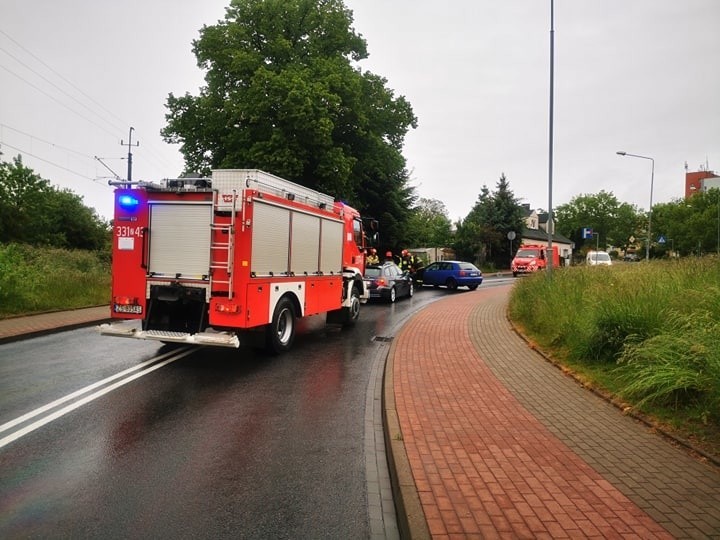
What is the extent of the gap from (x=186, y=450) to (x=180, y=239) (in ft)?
14.3

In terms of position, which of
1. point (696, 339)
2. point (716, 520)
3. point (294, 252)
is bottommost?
point (716, 520)

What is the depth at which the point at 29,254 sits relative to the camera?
2133 cm

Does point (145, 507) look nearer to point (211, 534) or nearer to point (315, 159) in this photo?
point (211, 534)

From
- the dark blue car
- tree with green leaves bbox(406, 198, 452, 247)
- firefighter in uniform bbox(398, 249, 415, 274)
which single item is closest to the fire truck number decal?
the dark blue car

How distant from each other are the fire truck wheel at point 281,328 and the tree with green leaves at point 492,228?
3997cm

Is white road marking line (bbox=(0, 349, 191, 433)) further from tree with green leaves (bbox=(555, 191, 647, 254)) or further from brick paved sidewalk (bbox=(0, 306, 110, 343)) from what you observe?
tree with green leaves (bbox=(555, 191, 647, 254))

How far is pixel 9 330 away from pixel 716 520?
12.0m

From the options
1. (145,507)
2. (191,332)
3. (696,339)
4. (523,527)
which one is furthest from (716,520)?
(191,332)

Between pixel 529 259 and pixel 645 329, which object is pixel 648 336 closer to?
pixel 645 329

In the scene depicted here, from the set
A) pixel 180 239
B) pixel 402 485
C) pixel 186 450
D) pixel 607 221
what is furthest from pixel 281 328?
pixel 607 221

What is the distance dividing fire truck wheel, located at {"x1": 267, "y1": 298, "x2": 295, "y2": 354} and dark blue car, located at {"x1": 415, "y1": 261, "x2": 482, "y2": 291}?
1698 centimetres

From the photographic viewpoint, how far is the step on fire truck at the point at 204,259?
7.82 meters

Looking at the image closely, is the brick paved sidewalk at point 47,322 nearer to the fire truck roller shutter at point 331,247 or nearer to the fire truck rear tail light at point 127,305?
the fire truck rear tail light at point 127,305

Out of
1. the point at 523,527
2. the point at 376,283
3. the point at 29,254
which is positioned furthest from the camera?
the point at 29,254
